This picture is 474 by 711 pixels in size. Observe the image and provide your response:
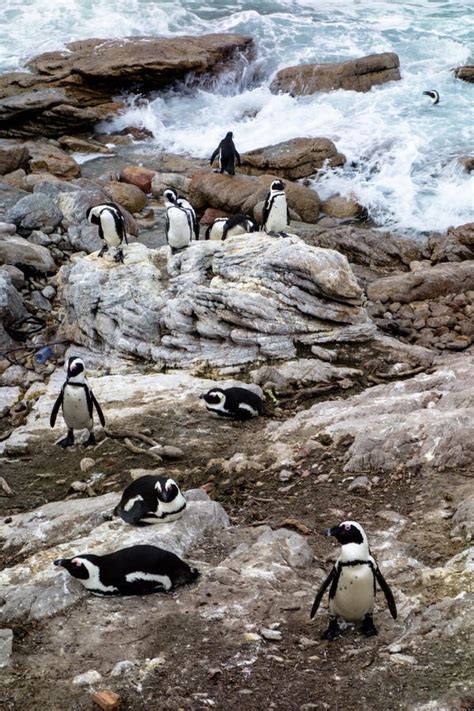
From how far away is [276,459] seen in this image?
7.17 metres

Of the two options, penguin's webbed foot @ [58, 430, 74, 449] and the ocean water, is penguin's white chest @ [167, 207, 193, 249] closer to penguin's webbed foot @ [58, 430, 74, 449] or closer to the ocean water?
penguin's webbed foot @ [58, 430, 74, 449]

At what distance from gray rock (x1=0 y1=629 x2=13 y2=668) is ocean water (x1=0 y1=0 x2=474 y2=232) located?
13.2 meters

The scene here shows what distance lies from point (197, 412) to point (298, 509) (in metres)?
2.10

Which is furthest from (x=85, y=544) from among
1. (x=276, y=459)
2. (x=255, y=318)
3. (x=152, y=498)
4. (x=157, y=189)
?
(x=157, y=189)

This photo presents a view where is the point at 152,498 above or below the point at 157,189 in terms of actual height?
above

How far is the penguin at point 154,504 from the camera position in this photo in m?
5.70

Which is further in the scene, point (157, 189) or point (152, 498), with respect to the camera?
point (157, 189)

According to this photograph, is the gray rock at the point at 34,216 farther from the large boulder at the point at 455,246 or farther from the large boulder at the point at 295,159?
the large boulder at the point at 455,246

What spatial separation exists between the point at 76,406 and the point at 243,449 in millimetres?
1548

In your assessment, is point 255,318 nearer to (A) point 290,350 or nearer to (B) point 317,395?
(A) point 290,350

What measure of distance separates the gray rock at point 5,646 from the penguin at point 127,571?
21.0 inches

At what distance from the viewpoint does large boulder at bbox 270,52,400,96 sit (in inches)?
919

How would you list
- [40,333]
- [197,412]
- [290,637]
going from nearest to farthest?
[290,637] → [197,412] → [40,333]

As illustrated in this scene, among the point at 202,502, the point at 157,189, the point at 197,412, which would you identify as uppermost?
the point at 202,502
